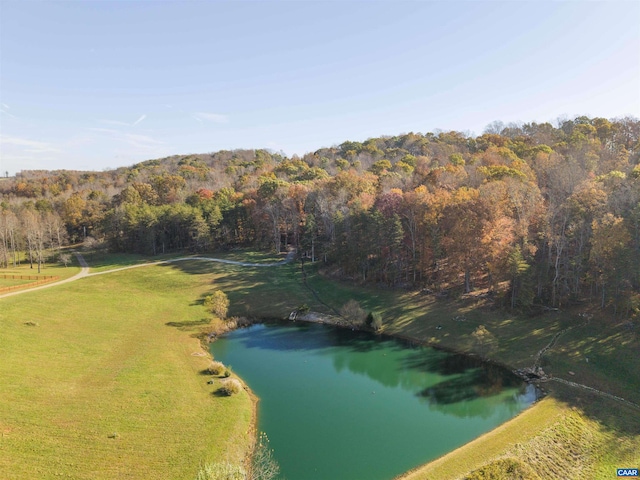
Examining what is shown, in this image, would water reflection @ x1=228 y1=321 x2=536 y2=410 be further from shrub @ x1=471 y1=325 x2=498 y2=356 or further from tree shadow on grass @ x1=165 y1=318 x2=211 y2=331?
tree shadow on grass @ x1=165 y1=318 x2=211 y2=331

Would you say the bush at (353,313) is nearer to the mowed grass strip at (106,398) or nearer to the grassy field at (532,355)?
the grassy field at (532,355)

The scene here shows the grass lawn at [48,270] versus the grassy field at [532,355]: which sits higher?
the grass lawn at [48,270]

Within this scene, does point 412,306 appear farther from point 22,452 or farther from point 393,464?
point 22,452

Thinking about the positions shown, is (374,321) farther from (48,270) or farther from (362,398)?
(48,270)

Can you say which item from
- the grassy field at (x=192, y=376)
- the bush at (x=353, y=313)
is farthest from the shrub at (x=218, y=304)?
the bush at (x=353, y=313)

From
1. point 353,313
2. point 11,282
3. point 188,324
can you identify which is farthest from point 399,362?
point 11,282
